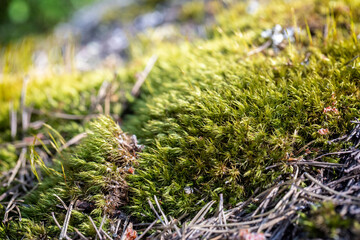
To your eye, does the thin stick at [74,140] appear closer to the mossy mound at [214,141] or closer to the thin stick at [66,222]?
the mossy mound at [214,141]

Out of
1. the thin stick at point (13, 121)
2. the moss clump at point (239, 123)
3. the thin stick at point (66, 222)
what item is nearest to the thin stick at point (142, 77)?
the moss clump at point (239, 123)

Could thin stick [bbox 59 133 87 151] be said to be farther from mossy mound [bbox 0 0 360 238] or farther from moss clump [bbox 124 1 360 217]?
moss clump [bbox 124 1 360 217]

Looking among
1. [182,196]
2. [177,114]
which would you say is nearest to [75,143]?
[177,114]

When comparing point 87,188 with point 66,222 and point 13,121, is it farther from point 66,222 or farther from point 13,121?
point 13,121

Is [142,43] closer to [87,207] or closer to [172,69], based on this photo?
[172,69]

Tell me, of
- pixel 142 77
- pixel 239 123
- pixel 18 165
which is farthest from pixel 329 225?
pixel 18 165
